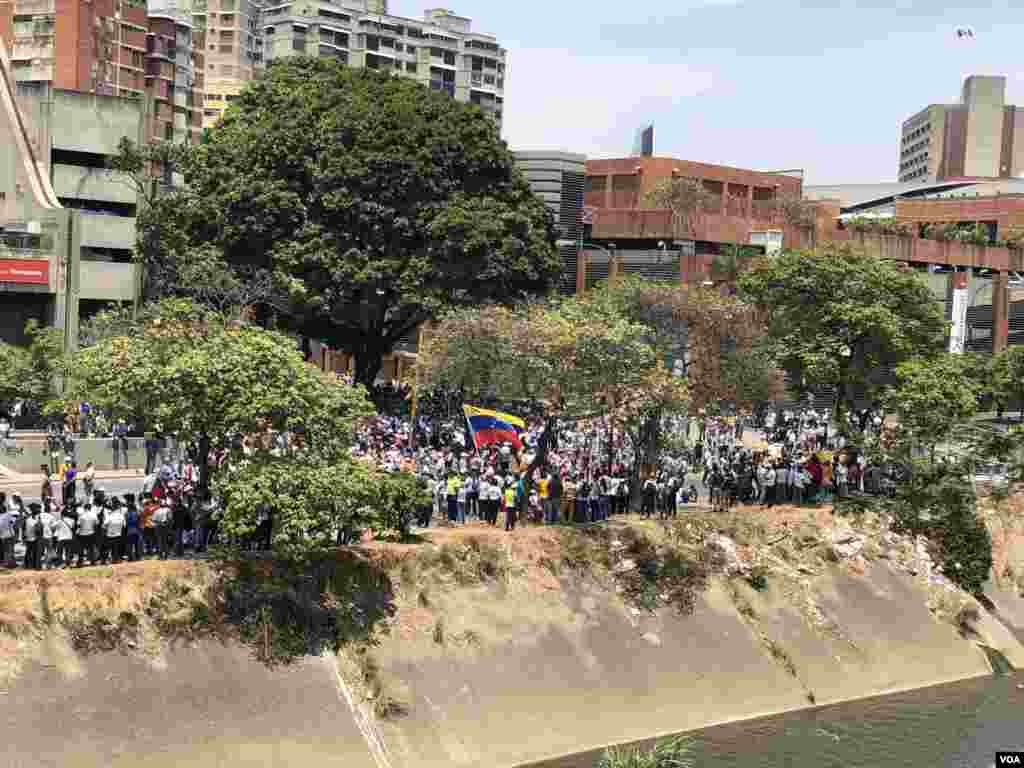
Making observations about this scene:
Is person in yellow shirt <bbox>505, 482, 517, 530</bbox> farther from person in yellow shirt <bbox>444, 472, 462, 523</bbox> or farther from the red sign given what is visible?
the red sign

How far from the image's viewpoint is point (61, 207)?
205ft

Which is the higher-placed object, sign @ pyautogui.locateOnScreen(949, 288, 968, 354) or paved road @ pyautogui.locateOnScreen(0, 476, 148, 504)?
sign @ pyautogui.locateOnScreen(949, 288, 968, 354)

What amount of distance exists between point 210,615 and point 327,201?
32.0 metres

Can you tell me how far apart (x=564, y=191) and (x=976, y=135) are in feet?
348

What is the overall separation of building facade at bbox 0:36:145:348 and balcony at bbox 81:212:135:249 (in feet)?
0.15

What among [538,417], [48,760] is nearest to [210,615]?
[48,760]

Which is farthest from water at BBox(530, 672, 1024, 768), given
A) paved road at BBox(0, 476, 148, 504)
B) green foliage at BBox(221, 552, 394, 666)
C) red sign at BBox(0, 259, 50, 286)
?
red sign at BBox(0, 259, 50, 286)

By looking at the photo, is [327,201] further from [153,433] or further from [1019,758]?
[1019,758]

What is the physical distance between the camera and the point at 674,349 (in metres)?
55.4

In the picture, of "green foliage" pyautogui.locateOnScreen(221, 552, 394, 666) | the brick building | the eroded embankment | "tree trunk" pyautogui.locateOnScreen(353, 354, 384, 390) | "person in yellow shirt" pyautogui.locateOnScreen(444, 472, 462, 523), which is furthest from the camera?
the brick building

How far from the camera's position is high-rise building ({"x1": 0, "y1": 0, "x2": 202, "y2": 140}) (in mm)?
109875

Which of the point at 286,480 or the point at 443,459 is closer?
the point at 286,480

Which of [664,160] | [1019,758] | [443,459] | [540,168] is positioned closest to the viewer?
[1019,758]

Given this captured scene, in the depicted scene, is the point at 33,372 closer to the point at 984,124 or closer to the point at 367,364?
the point at 367,364
